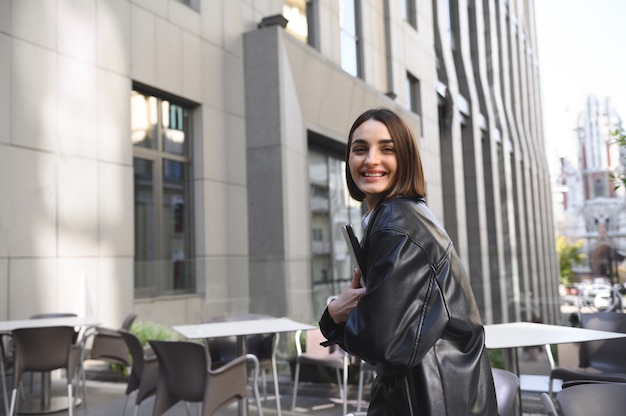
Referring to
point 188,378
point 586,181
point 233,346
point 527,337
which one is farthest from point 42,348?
point 586,181

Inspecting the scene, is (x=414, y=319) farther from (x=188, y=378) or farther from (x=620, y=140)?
(x=620, y=140)

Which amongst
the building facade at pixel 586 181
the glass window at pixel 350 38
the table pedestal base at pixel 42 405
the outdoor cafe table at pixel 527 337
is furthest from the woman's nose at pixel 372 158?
the building facade at pixel 586 181

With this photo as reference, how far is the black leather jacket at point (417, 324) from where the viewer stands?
4.36 ft

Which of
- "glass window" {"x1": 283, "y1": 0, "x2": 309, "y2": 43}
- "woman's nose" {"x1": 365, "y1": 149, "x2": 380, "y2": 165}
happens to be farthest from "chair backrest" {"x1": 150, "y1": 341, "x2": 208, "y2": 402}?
"glass window" {"x1": 283, "y1": 0, "x2": 309, "y2": 43}

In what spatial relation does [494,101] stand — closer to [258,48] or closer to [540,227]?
[540,227]

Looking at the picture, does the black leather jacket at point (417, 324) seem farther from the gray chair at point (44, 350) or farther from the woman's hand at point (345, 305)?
the gray chair at point (44, 350)

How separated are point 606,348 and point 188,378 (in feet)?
11.9

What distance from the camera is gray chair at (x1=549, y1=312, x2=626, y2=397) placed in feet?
16.5

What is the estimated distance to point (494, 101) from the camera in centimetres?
3183

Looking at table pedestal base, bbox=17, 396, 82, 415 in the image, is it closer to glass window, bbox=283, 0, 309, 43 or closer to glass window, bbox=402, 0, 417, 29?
glass window, bbox=283, 0, 309, 43

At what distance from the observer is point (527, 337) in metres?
4.23

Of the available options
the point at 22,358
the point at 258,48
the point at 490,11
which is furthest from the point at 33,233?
the point at 490,11

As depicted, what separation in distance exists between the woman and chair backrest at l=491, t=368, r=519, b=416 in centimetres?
123

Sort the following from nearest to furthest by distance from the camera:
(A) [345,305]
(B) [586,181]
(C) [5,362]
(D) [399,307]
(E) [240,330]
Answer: (D) [399,307] < (A) [345,305] < (E) [240,330] < (C) [5,362] < (B) [586,181]
